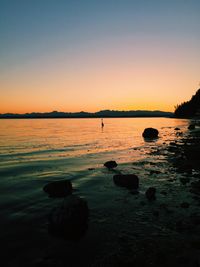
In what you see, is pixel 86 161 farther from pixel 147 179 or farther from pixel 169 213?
pixel 169 213

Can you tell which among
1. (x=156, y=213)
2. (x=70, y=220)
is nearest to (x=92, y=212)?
(x=70, y=220)

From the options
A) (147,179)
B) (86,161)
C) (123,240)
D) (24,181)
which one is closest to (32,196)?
(24,181)

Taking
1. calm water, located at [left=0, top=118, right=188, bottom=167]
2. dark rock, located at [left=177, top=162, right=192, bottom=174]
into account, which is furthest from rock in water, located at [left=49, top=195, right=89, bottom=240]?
calm water, located at [left=0, top=118, right=188, bottom=167]

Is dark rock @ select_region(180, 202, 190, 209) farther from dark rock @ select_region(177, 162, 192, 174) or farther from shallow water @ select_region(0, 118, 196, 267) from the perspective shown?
dark rock @ select_region(177, 162, 192, 174)

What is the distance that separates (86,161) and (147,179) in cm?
1008

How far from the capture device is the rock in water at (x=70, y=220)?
9.78m

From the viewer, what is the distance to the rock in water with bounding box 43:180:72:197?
1484cm

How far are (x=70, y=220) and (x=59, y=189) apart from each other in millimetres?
5280

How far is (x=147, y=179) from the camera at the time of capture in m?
18.5

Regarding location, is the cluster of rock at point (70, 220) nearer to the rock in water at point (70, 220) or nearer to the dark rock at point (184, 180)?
the rock in water at point (70, 220)

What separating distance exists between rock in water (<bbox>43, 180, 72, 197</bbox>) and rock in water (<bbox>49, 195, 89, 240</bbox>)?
4391mm

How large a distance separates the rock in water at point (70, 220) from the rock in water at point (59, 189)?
4391 mm

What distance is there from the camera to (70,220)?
390 inches

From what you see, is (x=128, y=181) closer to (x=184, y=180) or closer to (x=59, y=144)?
(x=184, y=180)
